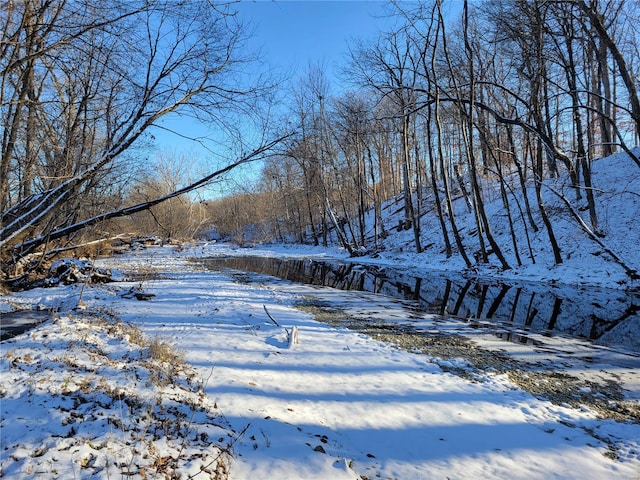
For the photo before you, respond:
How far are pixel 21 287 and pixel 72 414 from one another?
934 cm

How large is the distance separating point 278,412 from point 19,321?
5220mm

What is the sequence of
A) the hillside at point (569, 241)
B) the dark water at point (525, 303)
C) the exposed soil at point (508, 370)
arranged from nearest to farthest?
the exposed soil at point (508, 370)
the dark water at point (525, 303)
the hillside at point (569, 241)

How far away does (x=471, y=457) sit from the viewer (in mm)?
3393

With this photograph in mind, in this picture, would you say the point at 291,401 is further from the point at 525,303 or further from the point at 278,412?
the point at 525,303

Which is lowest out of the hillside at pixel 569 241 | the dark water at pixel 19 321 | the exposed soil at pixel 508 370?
the dark water at pixel 19 321

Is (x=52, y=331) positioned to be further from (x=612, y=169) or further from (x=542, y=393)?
(x=612, y=169)

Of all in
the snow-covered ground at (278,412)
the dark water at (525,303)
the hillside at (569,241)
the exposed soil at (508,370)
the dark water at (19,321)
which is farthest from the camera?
the hillside at (569,241)

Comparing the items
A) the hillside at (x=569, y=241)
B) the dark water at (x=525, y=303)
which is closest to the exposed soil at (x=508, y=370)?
the dark water at (x=525, y=303)

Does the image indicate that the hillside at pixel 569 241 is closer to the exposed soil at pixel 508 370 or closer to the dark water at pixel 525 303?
the dark water at pixel 525 303

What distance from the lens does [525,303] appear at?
10.8 metres

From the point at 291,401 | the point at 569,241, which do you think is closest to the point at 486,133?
the point at 569,241

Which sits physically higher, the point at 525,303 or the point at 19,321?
the point at 525,303

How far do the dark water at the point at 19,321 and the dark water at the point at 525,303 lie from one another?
9061mm

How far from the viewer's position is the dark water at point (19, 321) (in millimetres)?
5160
